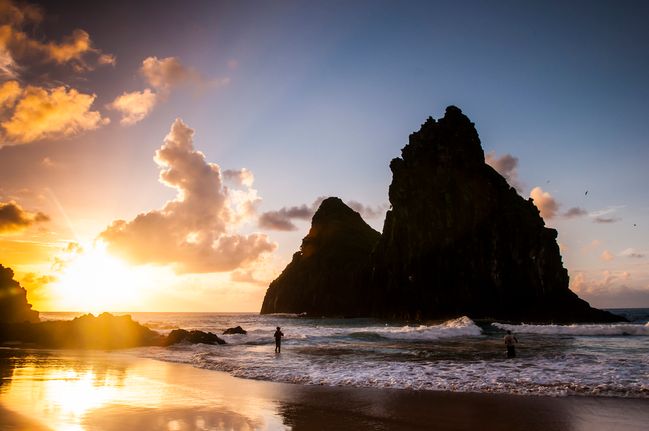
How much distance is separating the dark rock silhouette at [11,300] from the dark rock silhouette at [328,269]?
7440 cm

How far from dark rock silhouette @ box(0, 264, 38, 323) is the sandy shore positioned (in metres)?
46.5

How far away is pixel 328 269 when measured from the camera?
141m

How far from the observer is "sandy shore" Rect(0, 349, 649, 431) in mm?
Answer: 9711

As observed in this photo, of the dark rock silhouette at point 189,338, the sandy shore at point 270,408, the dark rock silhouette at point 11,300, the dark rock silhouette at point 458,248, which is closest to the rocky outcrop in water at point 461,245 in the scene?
the dark rock silhouette at point 458,248

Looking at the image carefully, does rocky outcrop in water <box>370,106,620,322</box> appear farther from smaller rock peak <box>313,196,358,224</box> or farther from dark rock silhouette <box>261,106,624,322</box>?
smaller rock peak <box>313,196,358,224</box>

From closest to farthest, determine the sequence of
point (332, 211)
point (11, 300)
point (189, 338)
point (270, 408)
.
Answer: point (270, 408) < point (189, 338) < point (11, 300) < point (332, 211)

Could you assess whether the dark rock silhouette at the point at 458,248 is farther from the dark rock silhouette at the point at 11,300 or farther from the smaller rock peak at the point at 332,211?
the dark rock silhouette at the point at 11,300

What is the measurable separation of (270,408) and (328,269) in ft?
426

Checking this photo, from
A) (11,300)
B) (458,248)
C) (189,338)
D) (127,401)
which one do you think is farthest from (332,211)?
(127,401)

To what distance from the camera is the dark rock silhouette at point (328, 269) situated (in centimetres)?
12900

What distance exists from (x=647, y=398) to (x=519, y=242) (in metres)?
83.5

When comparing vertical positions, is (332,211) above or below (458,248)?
above

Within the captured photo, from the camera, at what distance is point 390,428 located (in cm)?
955

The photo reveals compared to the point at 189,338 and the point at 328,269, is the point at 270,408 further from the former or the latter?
the point at 328,269
